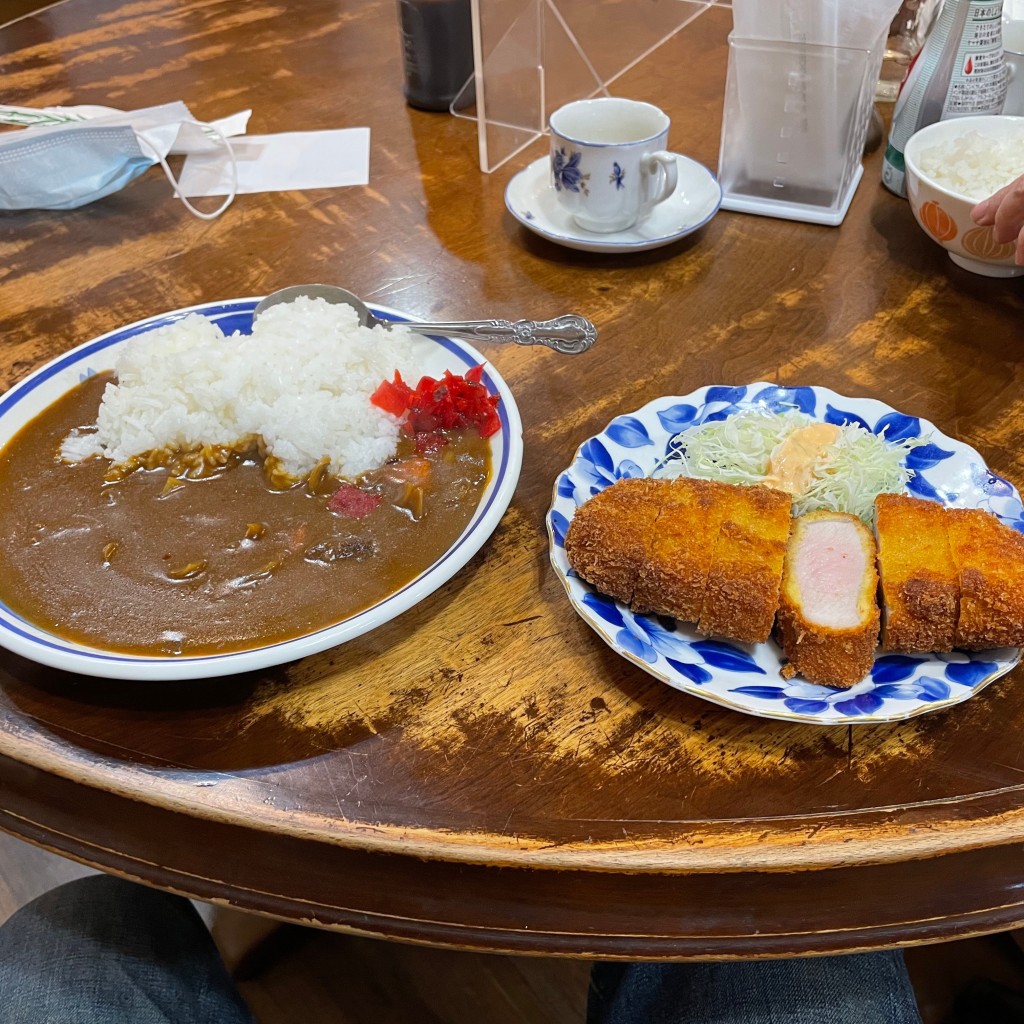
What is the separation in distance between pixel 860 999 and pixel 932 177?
4.11 ft

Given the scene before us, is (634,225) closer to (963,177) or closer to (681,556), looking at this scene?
(963,177)

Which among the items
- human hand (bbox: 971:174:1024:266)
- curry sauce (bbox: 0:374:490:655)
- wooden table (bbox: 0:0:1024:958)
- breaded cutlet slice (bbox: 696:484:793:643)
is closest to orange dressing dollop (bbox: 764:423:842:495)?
breaded cutlet slice (bbox: 696:484:793:643)

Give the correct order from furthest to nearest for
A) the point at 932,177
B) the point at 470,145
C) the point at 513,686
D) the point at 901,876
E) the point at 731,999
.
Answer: the point at 470,145 < the point at 932,177 < the point at 731,999 < the point at 513,686 < the point at 901,876

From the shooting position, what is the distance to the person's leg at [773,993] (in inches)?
43.9

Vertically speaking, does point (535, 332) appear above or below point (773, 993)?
above

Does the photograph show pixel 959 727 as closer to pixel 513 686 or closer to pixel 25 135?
pixel 513 686

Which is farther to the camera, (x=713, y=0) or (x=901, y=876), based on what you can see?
(x=713, y=0)

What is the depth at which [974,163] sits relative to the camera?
1.51 m

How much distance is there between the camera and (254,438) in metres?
1.20

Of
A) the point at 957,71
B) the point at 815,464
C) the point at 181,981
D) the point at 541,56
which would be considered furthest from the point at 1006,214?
the point at 181,981

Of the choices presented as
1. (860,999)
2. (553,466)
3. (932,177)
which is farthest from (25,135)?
(860,999)

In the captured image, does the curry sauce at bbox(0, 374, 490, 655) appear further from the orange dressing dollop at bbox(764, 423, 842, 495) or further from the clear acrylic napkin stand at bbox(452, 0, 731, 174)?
the clear acrylic napkin stand at bbox(452, 0, 731, 174)

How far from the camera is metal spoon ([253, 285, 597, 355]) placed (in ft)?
4.42

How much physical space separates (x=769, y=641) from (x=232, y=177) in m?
1.48
